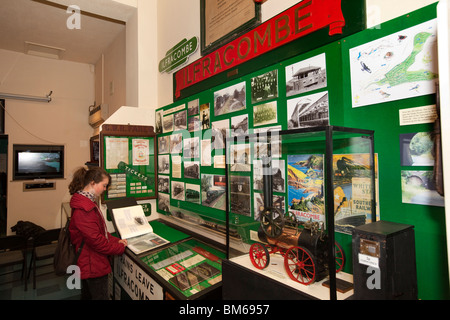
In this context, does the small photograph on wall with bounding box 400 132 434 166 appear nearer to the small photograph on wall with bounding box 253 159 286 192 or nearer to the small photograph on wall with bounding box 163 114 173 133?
the small photograph on wall with bounding box 253 159 286 192

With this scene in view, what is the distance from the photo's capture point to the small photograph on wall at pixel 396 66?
0.96 m

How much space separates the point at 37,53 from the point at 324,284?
6.09m

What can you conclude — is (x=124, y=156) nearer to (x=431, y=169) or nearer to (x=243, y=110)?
(x=243, y=110)

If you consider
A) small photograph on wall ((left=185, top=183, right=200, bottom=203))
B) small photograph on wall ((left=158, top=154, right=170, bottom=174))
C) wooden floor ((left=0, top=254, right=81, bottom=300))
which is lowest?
wooden floor ((left=0, top=254, right=81, bottom=300))

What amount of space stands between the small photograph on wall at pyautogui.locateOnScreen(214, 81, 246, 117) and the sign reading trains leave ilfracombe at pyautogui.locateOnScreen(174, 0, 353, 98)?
171 millimetres

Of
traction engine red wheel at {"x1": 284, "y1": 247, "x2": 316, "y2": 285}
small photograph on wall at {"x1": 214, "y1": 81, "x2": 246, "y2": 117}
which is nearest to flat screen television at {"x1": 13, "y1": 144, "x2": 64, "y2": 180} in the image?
small photograph on wall at {"x1": 214, "y1": 81, "x2": 246, "y2": 117}

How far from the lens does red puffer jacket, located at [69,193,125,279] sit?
6.43 feet

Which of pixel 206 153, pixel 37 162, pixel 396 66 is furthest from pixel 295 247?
pixel 37 162

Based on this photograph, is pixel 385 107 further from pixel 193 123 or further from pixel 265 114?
pixel 193 123

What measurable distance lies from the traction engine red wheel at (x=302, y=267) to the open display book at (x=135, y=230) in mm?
1333

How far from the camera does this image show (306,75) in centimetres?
139

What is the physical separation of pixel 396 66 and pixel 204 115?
145 centimetres

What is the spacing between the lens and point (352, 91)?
3.95 feet
